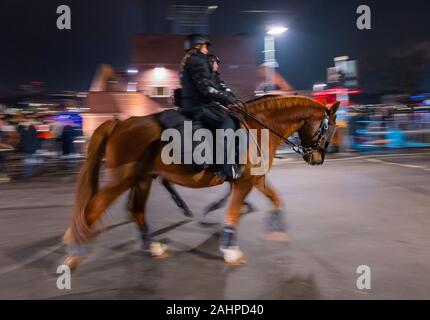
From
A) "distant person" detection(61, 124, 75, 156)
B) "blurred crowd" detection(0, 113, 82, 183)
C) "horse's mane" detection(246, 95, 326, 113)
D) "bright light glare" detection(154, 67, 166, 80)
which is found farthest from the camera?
"bright light glare" detection(154, 67, 166, 80)

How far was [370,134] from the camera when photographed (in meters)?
18.9

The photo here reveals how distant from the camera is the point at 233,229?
16.8ft

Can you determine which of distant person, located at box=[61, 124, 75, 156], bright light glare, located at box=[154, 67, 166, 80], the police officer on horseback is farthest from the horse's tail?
bright light glare, located at box=[154, 67, 166, 80]

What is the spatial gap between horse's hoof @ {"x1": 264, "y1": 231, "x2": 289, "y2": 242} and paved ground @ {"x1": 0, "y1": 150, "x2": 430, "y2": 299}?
0.47 ft

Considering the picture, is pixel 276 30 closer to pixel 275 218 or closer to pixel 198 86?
pixel 275 218

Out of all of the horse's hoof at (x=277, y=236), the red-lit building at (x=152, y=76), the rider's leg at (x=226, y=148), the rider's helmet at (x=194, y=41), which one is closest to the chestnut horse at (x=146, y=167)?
the rider's leg at (x=226, y=148)

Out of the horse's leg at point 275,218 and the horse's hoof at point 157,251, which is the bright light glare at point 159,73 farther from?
the horse's hoof at point 157,251

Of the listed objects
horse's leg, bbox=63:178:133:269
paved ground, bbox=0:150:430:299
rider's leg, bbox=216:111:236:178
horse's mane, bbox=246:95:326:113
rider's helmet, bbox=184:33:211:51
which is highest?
rider's helmet, bbox=184:33:211:51

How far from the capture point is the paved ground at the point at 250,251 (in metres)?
4.28

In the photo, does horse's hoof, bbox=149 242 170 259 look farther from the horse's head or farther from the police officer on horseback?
the horse's head

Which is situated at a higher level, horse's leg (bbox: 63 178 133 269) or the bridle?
the bridle

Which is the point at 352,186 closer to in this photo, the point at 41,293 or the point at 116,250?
the point at 116,250

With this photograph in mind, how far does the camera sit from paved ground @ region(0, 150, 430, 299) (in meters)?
4.28

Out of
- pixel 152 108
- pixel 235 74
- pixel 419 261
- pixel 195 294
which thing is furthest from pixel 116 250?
pixel 235 74
